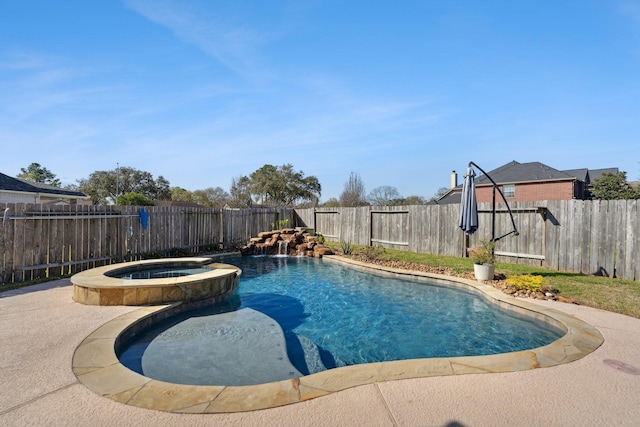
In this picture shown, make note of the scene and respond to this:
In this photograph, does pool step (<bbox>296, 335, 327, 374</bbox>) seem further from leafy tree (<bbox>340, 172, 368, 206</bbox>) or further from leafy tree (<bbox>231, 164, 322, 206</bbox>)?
leafy tree (<bbox>231, 164, 322, 206</bbox>)

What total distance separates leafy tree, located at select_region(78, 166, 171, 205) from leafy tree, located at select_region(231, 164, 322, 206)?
1074cm

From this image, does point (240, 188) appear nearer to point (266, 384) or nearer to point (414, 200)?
point (414, 200)

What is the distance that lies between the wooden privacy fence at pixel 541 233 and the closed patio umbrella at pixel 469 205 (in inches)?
88.8

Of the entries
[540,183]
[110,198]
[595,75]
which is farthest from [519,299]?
[110,198]

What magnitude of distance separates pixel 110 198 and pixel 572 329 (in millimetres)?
41350

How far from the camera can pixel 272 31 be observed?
8367mm

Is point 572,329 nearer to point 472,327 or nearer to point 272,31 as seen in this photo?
point 472,327

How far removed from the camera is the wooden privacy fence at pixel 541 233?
21.9 ft

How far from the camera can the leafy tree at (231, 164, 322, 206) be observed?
107 feet

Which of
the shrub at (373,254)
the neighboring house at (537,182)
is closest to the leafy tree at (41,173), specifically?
the shrub at (373,254)

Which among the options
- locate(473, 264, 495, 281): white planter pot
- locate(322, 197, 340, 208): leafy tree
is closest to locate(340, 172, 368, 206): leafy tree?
locate(322, 197, 340, 208): leafy tree

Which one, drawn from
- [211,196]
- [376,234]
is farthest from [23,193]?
[211,196]

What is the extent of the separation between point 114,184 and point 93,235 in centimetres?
3233

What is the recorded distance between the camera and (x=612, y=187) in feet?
82.9
